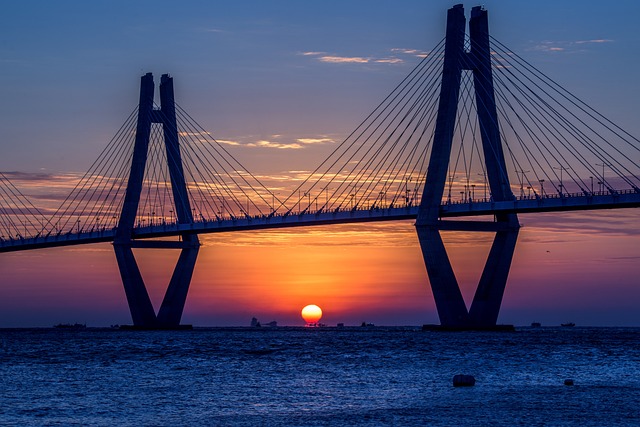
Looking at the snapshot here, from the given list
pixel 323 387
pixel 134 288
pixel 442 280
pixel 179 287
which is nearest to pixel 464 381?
pixel 323 387

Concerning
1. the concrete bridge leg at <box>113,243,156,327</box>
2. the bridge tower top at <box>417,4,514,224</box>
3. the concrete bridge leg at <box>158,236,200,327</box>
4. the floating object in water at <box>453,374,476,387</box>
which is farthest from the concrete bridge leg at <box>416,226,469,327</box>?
the floating object in water at <box>453,374,476,387</box>

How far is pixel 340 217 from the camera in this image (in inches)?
2913

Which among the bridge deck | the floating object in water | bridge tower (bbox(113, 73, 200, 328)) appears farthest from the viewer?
bridge tower (bbox(113, 73, 200, 328))

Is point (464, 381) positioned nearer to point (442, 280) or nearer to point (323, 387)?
point (323, 387)

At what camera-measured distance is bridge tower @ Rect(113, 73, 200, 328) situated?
79.1 meters

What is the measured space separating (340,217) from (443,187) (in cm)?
1423

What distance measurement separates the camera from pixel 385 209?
7019 cm

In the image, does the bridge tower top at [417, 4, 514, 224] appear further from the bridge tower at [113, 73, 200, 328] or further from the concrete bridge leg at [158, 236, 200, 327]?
the concrete bridge leg at [158, 236, 200, 327]

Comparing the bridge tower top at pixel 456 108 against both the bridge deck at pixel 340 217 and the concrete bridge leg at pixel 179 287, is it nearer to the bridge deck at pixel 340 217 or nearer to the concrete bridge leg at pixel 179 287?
the bridge deck at pixel 340 217

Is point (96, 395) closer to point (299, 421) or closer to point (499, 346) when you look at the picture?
point (299, 421)

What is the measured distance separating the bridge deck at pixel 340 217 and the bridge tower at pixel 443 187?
125 centimetres

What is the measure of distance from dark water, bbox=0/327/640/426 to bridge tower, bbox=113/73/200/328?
2338 centimetres

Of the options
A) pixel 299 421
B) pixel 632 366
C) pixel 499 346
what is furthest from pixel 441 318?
pixel 299 421

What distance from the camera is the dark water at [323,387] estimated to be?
26.8 meters
